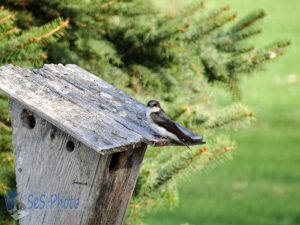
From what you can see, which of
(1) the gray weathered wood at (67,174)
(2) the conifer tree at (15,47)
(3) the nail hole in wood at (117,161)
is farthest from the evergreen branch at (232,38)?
(3) the nail hole in wood at (117,161)

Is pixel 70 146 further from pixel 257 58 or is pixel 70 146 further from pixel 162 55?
pixel 257 58

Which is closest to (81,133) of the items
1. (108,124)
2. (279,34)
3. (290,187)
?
(108,124)

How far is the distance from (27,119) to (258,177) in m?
8.30

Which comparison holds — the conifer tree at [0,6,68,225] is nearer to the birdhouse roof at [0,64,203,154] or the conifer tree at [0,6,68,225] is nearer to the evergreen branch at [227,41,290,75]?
the birdhouse roof at [0,64,203,154]

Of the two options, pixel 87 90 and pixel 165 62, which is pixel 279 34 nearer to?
pixel 165 62

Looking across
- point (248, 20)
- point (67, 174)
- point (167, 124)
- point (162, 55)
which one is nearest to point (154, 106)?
point (167, 124)

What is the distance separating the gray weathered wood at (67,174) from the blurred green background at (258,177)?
298cm

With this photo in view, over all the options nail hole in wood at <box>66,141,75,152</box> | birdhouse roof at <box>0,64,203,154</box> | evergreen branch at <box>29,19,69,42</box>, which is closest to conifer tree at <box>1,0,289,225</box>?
evergreen branch at <box>29,19,69,42</box>

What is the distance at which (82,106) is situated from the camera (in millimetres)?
3443

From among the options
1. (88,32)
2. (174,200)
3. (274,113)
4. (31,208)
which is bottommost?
(274,113)

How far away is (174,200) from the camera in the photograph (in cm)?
517

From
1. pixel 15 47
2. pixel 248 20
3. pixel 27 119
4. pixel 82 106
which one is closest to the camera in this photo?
pixel 82 106

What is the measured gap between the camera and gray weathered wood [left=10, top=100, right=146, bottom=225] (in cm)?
339

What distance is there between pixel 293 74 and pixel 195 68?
13.9 m
